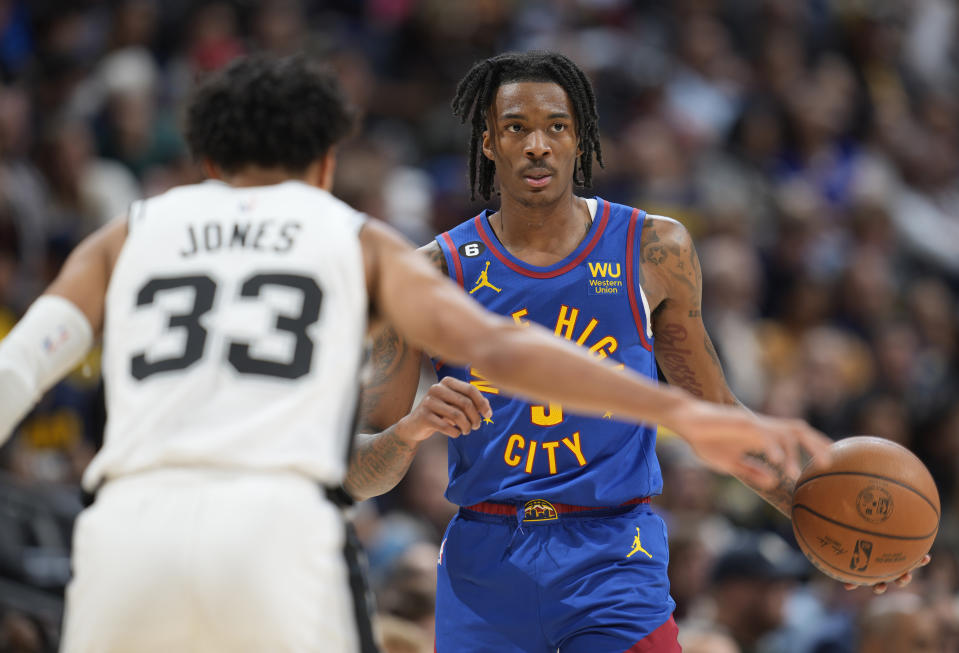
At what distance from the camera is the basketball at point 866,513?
174 inches

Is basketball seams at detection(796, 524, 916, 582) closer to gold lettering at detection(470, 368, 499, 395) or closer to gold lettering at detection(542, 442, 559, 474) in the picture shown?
gold lettering at detection(542, 442, 559, 474)

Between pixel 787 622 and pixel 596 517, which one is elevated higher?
pixel 596 517

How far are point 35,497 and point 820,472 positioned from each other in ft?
15.4

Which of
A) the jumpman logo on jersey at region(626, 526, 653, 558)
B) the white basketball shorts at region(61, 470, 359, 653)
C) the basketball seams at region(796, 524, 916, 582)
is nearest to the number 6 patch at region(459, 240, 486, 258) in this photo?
the jumpman logo on jersey at region(626, 526, 653, 558)

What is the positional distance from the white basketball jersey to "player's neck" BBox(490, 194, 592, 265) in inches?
56.1

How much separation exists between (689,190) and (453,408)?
780 centimetres

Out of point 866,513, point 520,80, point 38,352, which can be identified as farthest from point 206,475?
point 866,513

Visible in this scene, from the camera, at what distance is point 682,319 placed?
462cm

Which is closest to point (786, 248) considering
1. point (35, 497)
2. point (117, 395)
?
point (35, 497)

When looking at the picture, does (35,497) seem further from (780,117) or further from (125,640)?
(780,117)

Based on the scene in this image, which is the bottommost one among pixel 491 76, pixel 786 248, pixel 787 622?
pixel 787 622

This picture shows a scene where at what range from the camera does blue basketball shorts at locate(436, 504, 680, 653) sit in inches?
165

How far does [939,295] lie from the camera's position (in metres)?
12.2

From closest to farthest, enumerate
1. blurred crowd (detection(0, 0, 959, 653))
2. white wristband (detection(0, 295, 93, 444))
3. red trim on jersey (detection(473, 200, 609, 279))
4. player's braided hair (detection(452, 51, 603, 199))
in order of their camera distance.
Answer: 1. white wristband (detection(0, 295, 93, 444))
2. red trim on jersey (detection(473, 200, 609, 279))
3. player's braided hair (detection(452, 51, 603, 199))
4. blurred crowd (detection(0, 0, 959, 653))
